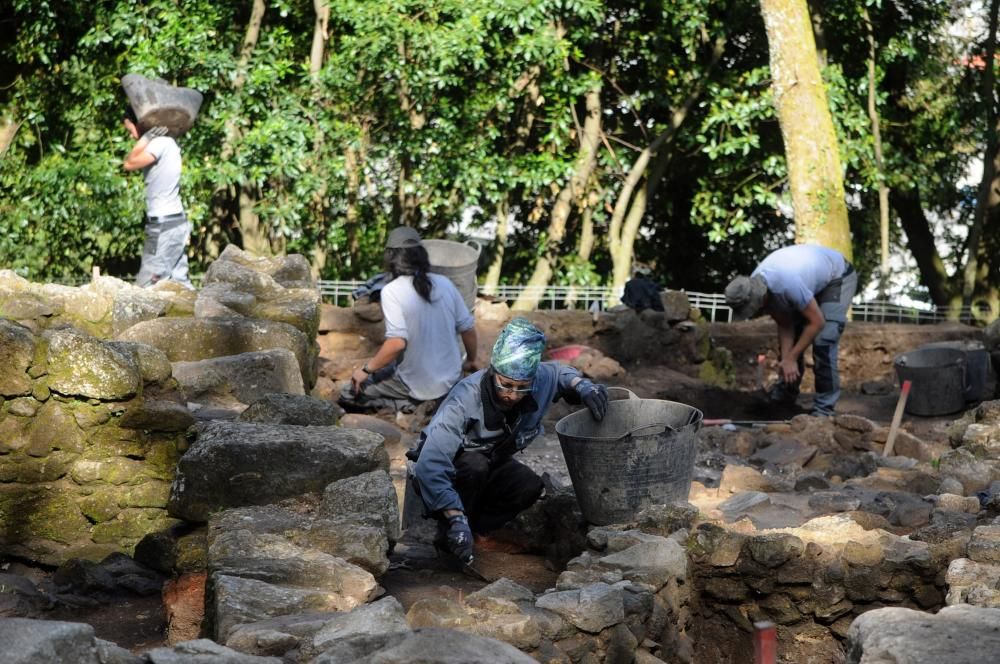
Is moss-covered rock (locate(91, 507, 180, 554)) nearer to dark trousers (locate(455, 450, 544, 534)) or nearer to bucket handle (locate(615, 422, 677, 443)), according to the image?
dark trousers (locate(455, 450, 544, 534))

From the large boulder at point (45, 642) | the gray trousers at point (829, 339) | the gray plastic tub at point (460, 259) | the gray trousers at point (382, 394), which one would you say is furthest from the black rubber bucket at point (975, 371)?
the large boulder at point (45, 642)

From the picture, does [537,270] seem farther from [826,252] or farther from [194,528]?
[194,528]

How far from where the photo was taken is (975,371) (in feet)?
35.3

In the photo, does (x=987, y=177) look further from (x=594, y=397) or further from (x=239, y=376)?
(x=594, y=397)

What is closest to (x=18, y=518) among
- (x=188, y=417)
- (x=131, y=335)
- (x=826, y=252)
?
(x=188, y=417)

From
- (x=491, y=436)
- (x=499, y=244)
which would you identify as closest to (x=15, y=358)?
(x=491, y=436)

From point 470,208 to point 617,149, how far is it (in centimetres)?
188

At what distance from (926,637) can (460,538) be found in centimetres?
210

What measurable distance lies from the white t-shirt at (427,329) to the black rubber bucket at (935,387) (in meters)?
4.20

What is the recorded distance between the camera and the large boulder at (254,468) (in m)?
5.33

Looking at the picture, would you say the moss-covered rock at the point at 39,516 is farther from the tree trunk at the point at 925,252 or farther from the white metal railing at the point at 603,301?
the tree trunk at the point at 925,252

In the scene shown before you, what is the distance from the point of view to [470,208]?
611 inches

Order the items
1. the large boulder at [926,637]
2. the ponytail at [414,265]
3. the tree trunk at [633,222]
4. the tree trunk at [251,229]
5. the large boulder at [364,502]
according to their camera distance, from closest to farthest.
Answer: the large boulder at [926,637] → the large boulder at [364,502] → the ponytail at [414,265] → the tree trunk at [251,229] → the tree trunk at [633,222]

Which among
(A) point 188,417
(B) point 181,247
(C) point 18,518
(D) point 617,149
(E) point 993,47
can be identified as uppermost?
(E) point 993,47
